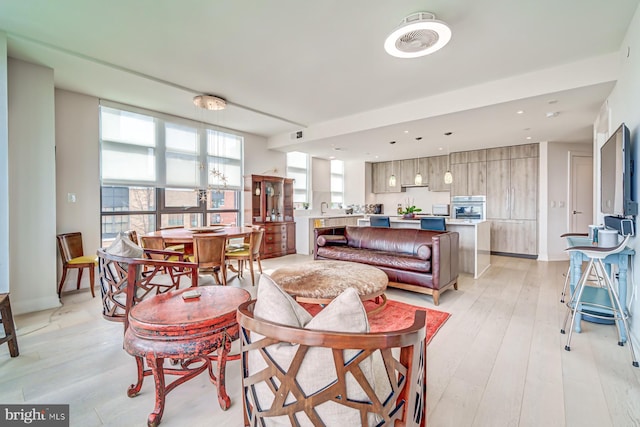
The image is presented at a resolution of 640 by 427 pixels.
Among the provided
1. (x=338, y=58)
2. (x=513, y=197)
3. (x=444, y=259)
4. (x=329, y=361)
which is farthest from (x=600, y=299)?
(x=513, y=197)

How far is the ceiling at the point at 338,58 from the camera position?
233 centimetres

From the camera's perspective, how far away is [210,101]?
4.03m

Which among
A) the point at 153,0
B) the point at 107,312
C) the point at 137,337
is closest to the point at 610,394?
the point at 137,337

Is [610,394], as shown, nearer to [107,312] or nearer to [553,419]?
[553,419]

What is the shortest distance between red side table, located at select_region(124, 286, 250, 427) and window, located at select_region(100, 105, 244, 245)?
3169 mm

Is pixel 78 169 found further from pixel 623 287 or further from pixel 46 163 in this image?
pixel 623 287

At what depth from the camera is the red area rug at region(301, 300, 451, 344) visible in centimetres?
266

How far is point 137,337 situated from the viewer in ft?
4.75

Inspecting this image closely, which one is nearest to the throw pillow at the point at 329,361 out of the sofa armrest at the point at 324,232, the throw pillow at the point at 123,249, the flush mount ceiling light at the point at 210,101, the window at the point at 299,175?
the throw pillow at the point at 123,249

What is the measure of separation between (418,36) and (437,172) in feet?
18.7

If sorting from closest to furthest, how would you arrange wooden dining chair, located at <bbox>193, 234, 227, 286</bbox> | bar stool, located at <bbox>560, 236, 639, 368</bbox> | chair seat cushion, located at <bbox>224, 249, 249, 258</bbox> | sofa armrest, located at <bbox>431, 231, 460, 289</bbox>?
bar stool, located at <bbox>560, 236, 639, 368</bbox> < sofa armrest, located at <bbox>431, 231, 460, 289</bbox> < wooden dining chair, located at <bbox>193, 234, 227, 286</bbox> < chair seat cushion, located at <bbox>224, 249, 249, 258</bbox>

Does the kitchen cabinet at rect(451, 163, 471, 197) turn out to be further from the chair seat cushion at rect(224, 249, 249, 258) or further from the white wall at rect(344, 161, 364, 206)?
the chair seat cushion at rect(224, 249, 249, 258)

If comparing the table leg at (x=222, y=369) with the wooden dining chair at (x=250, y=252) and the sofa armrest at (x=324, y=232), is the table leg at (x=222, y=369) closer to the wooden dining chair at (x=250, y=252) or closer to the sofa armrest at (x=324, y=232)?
the wooden dining chair at (x=250, y=252)

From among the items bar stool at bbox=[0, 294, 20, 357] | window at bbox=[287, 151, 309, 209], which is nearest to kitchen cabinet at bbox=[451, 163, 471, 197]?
window at bbox=[287, 151, 309, 209]
